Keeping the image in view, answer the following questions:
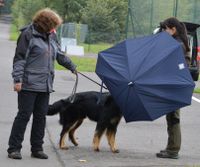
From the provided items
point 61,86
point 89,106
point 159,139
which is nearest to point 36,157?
point 89,106

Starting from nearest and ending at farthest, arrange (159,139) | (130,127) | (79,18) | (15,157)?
1. (15,157)
2. (159,139)
3. (130,127)
4. (79,18)

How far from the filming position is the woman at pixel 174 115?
8.84m

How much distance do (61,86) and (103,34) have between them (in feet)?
91.0

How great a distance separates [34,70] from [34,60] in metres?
0.13

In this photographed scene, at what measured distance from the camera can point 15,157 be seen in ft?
27.5

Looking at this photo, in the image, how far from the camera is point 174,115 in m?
8.92

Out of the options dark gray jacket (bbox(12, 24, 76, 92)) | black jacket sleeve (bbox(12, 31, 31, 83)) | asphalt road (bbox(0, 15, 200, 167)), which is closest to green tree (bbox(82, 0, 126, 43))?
asphalt road (bbox(0, 15, 200, 167))

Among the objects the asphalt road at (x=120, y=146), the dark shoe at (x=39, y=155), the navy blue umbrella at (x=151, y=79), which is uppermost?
the navy blue umbrella at (x=151, y=79)

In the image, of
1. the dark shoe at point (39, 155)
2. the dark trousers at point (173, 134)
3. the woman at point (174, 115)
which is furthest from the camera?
the dark trousers at point (173, 134)

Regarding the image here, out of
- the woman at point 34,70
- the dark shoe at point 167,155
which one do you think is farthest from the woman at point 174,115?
the woman at point 34,70

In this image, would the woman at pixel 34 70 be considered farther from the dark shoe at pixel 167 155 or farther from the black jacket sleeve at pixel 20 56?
the dark shoe at pixel 167 155

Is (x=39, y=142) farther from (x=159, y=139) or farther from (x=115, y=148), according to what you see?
(x=159, y=139)

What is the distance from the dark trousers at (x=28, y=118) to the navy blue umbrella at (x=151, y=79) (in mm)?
971

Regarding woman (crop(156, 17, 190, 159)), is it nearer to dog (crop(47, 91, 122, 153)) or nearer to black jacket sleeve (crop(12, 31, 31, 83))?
dog (crop(47, 91, 122, 153))
